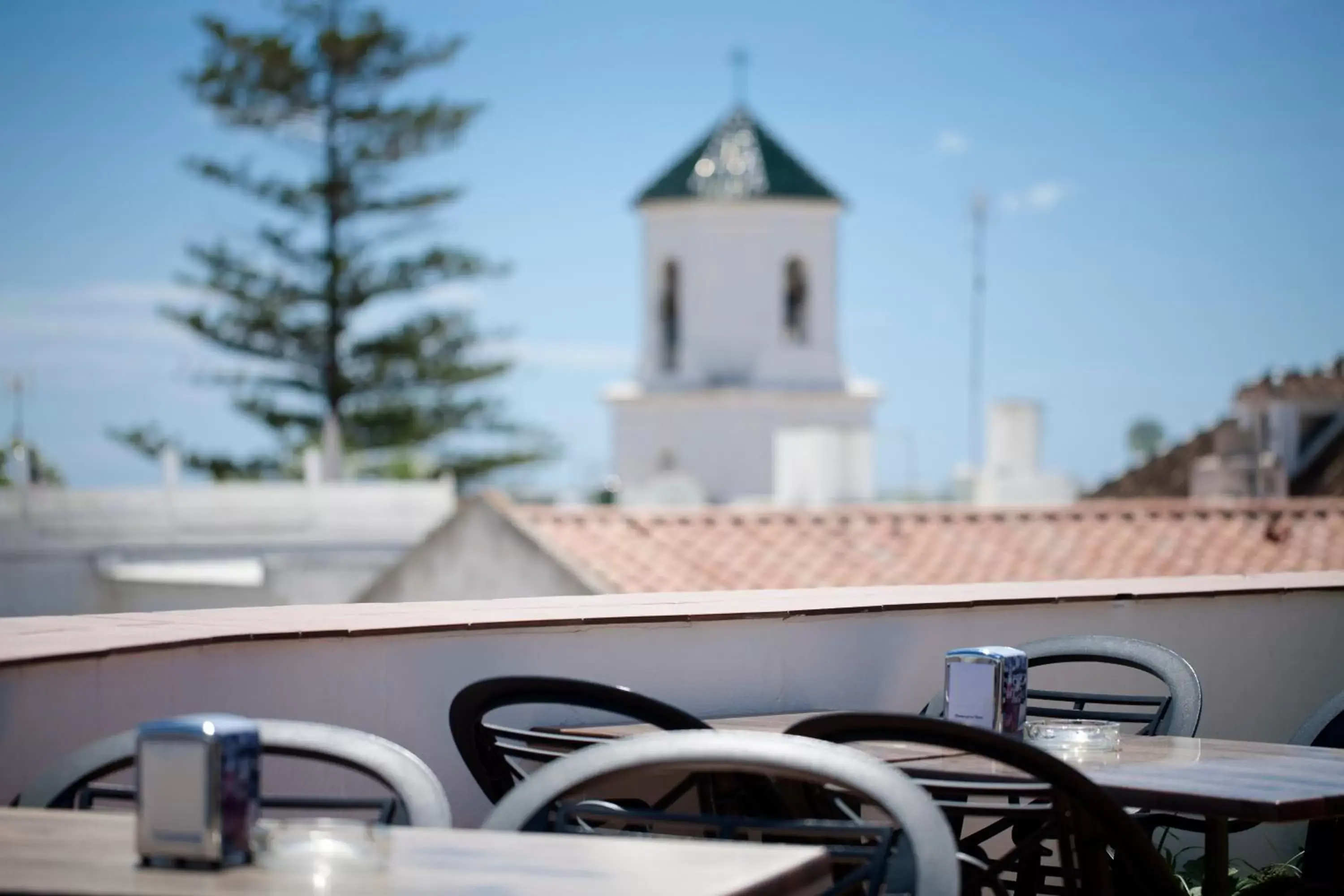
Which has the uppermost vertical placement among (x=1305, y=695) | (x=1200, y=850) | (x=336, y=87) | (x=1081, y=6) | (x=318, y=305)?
(x=1081, y=6)

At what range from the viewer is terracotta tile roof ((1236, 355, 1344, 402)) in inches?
871

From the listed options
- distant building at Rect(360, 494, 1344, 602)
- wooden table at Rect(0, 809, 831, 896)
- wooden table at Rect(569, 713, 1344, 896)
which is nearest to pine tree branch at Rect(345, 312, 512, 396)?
distant building at Rect(360, 494, 1344, 602)

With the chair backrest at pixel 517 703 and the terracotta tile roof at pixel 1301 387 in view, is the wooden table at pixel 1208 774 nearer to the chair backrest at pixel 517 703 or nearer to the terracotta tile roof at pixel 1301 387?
the chair backrest at pixel 517 703

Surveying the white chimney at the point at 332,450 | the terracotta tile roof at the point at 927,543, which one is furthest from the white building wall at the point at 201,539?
the terracotta tile roof at the point at 927,543

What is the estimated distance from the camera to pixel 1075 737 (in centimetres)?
320

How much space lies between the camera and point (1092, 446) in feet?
135

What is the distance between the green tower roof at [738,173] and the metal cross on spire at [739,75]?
10.7 feet

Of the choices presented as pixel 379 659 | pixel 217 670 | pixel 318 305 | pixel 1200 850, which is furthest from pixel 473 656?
pixel 318 305

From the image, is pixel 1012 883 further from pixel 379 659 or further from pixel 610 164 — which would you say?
pixel 610 164

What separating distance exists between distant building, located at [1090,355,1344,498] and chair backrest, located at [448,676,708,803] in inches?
730

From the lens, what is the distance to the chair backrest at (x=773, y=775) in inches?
85.8

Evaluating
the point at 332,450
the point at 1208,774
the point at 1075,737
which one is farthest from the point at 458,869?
the point at 332,450

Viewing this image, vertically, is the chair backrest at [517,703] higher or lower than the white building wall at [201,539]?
higher

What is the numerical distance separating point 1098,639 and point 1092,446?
38223 millimetres
